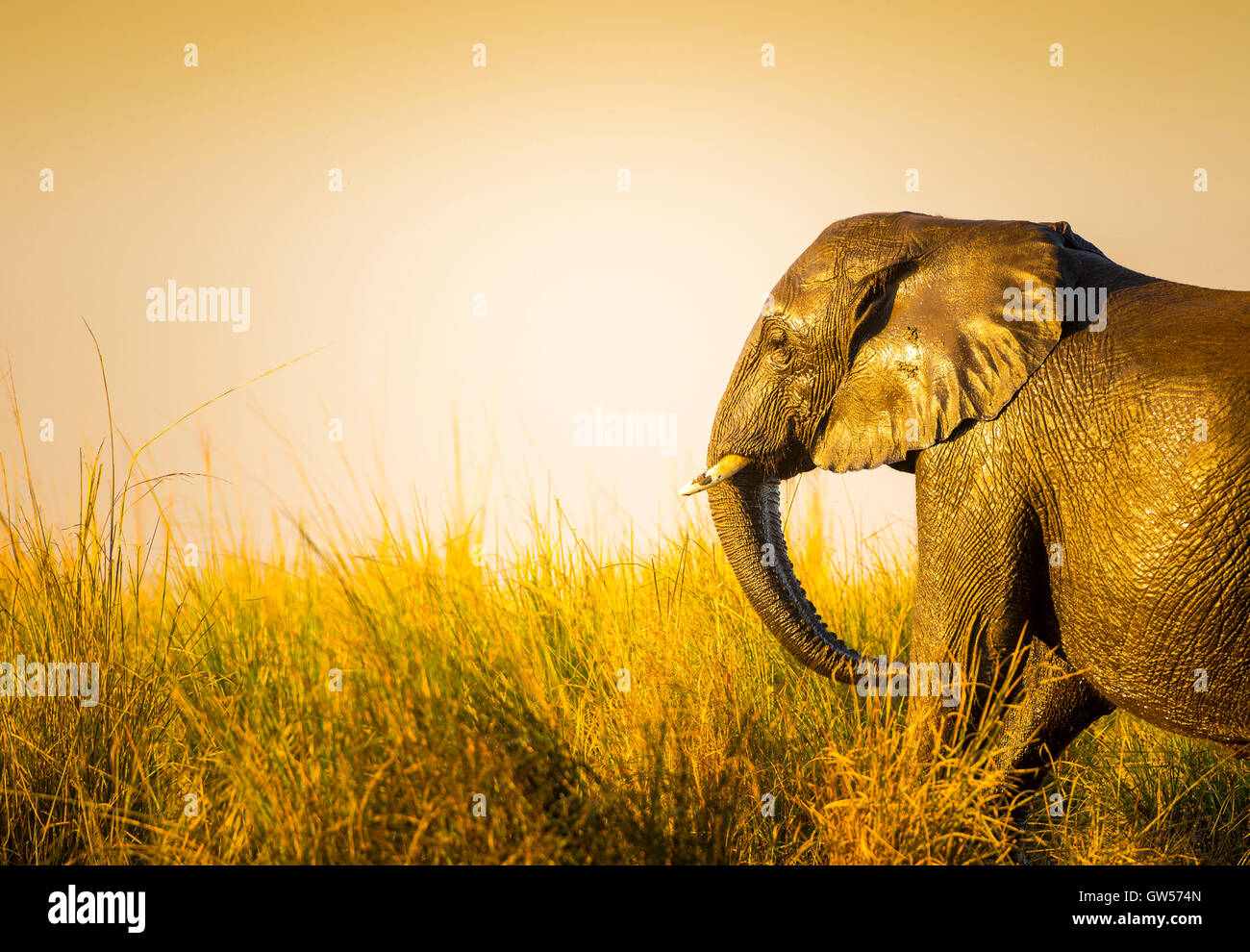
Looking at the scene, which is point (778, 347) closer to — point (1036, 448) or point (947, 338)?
point (947, 338)

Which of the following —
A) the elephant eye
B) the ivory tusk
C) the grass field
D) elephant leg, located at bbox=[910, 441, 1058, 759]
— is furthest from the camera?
the ivory tusk

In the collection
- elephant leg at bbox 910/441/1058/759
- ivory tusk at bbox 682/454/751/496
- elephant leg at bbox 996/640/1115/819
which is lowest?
elephant leg at bbox 996/640/1115/819

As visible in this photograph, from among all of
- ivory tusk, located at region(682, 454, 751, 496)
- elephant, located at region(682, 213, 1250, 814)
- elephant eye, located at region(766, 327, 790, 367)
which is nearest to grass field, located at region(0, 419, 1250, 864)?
elephant, located at region(682, 213, 1250, 814)

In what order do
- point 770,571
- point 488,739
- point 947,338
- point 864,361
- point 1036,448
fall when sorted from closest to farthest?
1. point 488,739
2. point 1036,448
3. point 947,338
4. point 864,361
5. point 770,571

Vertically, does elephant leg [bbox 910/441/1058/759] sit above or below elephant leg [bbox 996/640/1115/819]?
above

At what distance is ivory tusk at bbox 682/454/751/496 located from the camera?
393 cm

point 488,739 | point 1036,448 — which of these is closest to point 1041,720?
point 1036,448

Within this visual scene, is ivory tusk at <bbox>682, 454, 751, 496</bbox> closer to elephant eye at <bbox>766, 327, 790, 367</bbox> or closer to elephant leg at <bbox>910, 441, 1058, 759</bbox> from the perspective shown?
elephant eye at <bbox>766, 327, 790, 367</bbox>

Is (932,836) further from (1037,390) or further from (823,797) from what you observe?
(1037,390)

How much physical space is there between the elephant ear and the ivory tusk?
0.30m

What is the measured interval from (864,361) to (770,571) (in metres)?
0.83

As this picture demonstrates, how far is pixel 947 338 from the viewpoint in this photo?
3477 mm

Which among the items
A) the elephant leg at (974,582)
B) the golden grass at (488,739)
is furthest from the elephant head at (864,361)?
the golden grass at (488,739)
